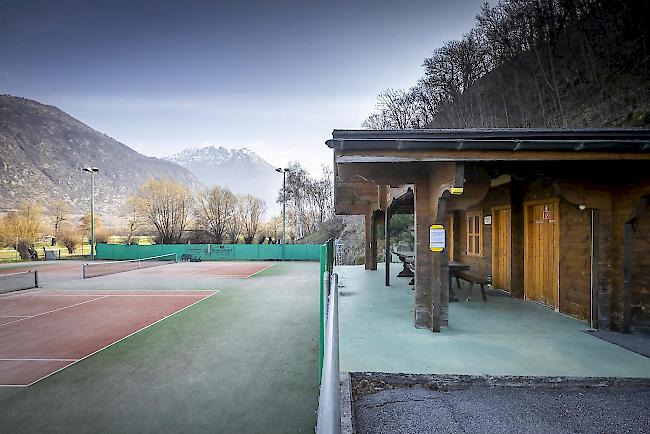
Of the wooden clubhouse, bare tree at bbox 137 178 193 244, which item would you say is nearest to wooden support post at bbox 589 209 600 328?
the wooden clubhouse

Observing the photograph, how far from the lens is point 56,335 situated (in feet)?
25.6

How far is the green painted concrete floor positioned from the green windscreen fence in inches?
831

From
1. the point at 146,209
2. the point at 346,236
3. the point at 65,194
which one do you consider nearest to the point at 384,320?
the point at 346,236

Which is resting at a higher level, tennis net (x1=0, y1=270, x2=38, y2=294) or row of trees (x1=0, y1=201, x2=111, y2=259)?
row of trees (x1=0, y1=201, x2=111, y2=259)

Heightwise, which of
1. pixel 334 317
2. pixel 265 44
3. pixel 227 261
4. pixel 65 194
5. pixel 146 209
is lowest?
pixel 227 261

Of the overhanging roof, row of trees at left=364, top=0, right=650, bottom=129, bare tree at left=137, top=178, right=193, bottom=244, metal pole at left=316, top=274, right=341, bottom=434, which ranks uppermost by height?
row of trees at left=364, top=0, right=650, bottom=129

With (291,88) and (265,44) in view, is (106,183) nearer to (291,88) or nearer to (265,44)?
(291,88)

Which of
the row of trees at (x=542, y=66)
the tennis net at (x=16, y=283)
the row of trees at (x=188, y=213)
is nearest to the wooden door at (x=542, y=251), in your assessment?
the row of trees at (x=542, y=66)

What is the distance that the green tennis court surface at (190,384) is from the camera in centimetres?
399

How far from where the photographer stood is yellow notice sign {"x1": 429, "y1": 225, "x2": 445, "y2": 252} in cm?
586

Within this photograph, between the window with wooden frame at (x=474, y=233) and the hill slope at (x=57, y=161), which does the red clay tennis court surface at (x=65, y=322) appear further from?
the hill slope at (x=57, y=161)

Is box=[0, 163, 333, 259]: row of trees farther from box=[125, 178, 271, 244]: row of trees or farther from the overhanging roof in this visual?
the overhanging roof

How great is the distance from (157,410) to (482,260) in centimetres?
935

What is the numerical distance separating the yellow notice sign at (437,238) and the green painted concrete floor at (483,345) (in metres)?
1.42
